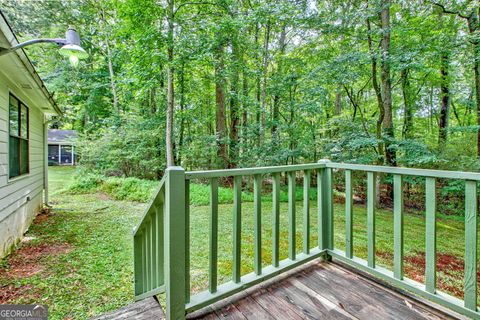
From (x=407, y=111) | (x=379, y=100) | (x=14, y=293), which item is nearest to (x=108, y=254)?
(x=14, y=293)

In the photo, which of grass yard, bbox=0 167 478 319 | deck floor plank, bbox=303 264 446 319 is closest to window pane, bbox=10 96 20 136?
grass yard, bbox=0 167 478 319

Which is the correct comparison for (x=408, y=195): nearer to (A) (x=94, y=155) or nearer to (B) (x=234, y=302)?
(B) (x=234, y=302)

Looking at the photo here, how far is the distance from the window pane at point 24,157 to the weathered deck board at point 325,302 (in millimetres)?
5193

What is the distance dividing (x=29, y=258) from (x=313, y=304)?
4221mm

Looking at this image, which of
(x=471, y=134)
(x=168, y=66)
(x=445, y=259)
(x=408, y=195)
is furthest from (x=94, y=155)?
(x=471, y=134)

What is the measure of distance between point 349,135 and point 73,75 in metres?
14.1

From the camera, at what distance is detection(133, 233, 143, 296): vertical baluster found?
2064 mm

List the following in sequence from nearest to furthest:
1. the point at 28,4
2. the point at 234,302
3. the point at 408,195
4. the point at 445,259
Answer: the point at 234,302 < the point at 445,259 < the point at 408,195 < the point at 28,4

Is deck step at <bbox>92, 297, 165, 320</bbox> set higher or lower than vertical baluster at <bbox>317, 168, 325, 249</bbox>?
lower

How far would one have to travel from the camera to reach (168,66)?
6.34m

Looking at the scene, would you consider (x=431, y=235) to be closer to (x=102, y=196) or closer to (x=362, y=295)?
(x=362, y=295)

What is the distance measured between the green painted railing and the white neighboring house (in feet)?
8.86

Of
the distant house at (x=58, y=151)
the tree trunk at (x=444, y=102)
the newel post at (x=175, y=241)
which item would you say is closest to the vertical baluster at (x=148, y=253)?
the newel post at (x=175, y=241)

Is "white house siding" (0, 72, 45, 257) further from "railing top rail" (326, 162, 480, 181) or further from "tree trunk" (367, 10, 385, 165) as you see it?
"tree trunk" (367, 10, 385, 165)
